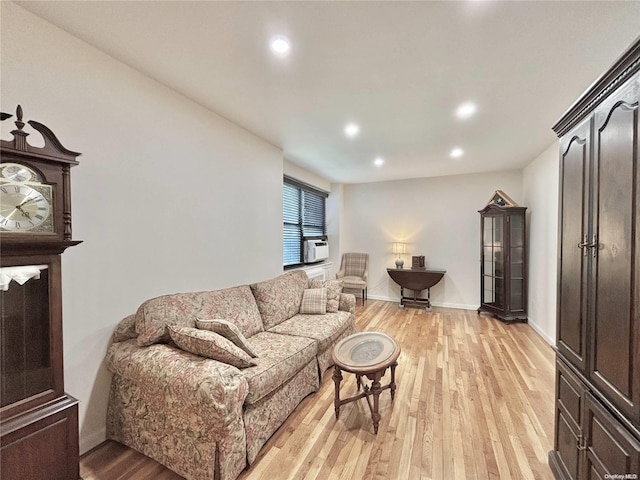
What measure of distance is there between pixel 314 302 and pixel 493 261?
330 cm

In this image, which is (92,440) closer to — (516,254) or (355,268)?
(355,268)

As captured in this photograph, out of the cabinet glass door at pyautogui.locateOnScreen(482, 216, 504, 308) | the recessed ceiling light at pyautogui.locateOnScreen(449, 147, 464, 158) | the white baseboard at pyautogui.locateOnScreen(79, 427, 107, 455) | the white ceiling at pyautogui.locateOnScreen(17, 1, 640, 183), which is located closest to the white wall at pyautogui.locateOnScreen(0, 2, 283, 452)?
the white baseboard at pyautogui.locateOnScreen(79, 427, 107, 455)

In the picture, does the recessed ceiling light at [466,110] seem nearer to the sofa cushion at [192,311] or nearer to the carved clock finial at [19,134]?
the sofa cushion at [192,311]

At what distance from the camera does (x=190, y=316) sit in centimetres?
207

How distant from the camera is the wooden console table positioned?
509 cm

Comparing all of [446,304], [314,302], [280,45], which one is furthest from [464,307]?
[280,45]

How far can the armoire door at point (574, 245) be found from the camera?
4.26 ft

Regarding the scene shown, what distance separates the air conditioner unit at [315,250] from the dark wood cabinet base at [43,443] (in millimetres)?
3700

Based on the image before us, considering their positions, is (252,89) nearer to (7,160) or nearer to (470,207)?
(7,160)

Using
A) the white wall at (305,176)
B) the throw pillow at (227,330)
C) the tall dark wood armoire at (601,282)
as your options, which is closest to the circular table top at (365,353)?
the throw pillow at (227,330)

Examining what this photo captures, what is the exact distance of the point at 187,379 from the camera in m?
1.46

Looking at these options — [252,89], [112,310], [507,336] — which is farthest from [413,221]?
[112,310]

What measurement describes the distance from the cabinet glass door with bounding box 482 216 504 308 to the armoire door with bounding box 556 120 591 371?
320 cm

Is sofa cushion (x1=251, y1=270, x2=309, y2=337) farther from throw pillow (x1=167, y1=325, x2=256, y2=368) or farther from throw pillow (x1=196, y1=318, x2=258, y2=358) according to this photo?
throw pillow (x1=167, y1=325, x2=256, y2=368)
